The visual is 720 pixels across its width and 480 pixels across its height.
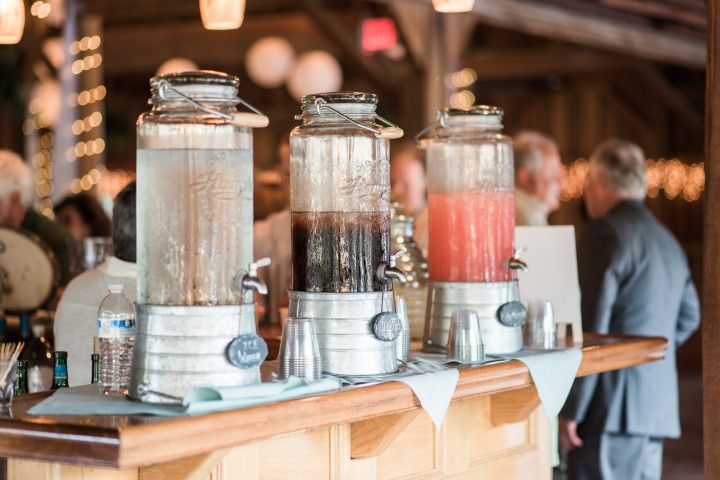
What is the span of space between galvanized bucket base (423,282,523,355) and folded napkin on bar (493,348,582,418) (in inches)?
1.4

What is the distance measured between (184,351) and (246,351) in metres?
0.11

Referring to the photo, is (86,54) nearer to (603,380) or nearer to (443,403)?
(603,380)

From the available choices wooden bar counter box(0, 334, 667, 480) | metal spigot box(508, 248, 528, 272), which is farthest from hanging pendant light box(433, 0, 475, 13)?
wooden bar counter box(0, 334, 667, 480)

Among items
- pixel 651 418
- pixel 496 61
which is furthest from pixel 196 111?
pixel 496 61

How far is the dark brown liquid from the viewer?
88.0 inches

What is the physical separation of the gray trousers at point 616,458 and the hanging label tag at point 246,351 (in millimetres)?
2271

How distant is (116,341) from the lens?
220 centimetres

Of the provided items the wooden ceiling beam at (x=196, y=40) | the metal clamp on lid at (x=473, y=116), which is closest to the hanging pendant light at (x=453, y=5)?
the metal clamp on lid at (x=473, y=116)

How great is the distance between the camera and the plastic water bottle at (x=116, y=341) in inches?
83.4

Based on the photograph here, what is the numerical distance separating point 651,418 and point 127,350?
2394mm

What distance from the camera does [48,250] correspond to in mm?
4047

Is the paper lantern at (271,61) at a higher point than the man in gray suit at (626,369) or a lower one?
higher

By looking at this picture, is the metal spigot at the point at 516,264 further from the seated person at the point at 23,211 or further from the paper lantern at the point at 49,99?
the paper lantern at the point at 49,99

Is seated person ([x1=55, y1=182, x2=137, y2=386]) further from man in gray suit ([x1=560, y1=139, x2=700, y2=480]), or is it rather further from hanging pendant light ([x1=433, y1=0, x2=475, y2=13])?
man in gray suit ([x1=560, y1=139, x2=700, y2=480])
